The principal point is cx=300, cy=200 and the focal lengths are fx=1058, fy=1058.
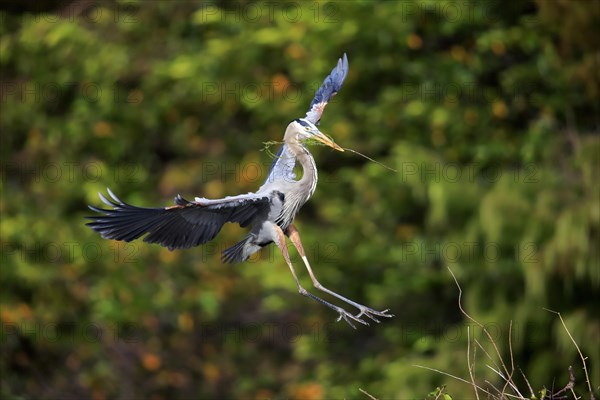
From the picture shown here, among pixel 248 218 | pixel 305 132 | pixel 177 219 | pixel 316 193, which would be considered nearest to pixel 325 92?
pixel 305 132

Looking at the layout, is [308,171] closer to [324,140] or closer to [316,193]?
[324,140]

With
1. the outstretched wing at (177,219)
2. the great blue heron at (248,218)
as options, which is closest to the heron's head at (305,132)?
the great blue heron at (248,218)

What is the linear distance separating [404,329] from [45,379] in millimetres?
4289

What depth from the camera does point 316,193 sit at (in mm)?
9828

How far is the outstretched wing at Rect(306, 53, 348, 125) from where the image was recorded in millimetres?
3654

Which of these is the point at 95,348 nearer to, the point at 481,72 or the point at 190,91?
the point at 190,91

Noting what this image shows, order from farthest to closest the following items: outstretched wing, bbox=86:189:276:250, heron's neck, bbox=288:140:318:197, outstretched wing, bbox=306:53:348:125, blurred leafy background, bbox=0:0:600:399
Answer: blurred leafy background, bbox=0:0:600:399 → outstretched wing, bbox=306:53:348:125 → heron's neck, bbox=288:140:318:197 → outstretched wing, bbox=86:189:276:250

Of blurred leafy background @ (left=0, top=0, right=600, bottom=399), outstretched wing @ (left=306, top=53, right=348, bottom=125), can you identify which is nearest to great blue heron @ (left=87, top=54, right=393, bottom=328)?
outstretched wing @ (left=306, top=53, right=348, bottom=125)

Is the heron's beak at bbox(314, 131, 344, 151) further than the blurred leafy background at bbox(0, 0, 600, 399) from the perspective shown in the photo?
No

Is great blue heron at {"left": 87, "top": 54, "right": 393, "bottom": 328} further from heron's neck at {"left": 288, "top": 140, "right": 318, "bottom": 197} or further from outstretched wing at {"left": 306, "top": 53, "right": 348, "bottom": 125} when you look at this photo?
outstretched wing at {"left": 306, "top": 53, "right": 348, "bottom": 125}

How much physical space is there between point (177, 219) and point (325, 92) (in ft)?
2.91

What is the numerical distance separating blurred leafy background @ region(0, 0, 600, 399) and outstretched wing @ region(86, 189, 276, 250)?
5.10m

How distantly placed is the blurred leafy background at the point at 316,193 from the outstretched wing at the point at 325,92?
14.2 ft

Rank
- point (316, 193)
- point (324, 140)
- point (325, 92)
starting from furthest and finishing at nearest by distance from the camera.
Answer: point (316, 193) → point (325, 92) → point (324, 140)
